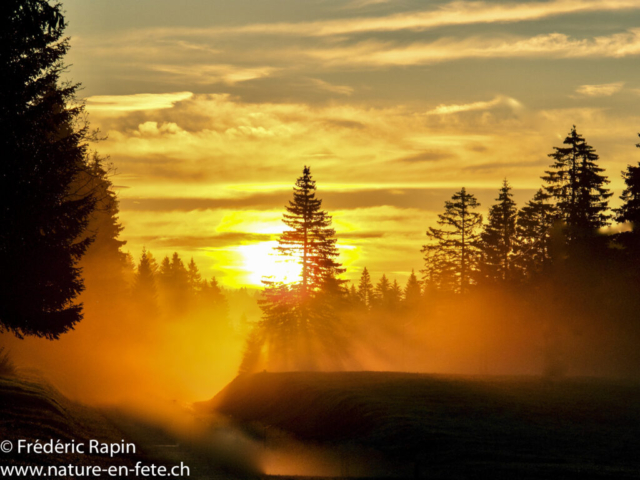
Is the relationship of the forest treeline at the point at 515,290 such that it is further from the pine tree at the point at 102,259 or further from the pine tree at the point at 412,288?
the pine tree at the point at 412,288

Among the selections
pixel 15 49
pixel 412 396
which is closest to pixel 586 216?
pixel 412 396

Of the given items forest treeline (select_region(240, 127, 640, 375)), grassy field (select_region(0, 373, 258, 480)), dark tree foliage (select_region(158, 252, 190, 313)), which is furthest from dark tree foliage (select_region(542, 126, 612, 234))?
dark tree foliage (select_region(158, 252, 190, 313))

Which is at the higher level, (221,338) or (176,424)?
(221,338)

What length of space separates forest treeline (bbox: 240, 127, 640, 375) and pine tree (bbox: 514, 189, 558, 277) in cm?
11

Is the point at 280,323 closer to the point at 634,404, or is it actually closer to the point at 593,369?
the point at 593,369

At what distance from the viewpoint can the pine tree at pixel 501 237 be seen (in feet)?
199

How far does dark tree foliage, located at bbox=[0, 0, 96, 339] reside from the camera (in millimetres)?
20641

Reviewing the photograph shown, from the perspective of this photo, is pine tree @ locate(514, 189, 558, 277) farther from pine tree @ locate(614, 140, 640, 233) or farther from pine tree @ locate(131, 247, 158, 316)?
pine tree @ locate(131, 247, 158, 316)

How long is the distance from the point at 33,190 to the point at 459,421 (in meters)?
17.4

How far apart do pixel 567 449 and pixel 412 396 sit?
9955mm

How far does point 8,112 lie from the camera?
20.8 metres

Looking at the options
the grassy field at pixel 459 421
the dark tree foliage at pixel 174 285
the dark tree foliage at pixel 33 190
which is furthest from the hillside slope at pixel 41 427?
the dark tree foliage at pixel 174 285

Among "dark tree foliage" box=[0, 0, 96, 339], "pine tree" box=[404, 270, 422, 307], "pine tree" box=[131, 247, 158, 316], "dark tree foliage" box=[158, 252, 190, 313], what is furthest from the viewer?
"pine tree" box=[404, 270, 422, 307]

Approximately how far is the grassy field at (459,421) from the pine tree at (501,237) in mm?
23305
